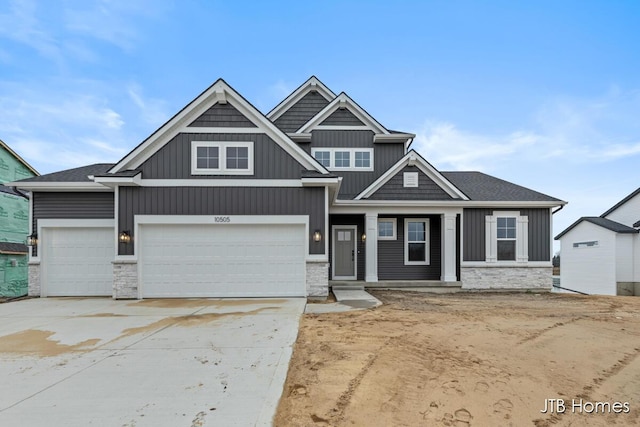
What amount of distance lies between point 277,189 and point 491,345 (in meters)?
6.50

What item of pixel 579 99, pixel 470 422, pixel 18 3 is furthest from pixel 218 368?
pixel 579 99

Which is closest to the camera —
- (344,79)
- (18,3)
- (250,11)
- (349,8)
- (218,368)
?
(218,368)

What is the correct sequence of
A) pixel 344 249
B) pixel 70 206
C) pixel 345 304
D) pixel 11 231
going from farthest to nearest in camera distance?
pixel 11 231 < pixel 344 249 < pixel 70 206 < pixel 345 304

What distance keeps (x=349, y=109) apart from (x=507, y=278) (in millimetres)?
8838

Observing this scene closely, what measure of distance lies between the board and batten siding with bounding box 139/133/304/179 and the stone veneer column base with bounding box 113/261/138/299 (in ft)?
8.45

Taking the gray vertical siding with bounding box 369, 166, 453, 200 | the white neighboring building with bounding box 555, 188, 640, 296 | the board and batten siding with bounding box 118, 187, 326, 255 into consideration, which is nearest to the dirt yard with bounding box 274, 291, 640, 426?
the board and batten siding with bounding box 118, 187, 326, 255

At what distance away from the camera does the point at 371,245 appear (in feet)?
39.7

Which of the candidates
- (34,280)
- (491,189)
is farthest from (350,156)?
(34,280)

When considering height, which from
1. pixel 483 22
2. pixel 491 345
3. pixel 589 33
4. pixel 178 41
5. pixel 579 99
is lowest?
pixel 491 345

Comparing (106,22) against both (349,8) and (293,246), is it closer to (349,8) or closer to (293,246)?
(349,8)

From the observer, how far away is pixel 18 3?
12070mm

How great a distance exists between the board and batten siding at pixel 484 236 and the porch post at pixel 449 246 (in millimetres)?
380

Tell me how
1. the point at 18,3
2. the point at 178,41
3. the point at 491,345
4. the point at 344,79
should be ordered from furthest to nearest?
the point at 344,79 → the point at 178,41 → the point at 18,3 → the point at 491,345

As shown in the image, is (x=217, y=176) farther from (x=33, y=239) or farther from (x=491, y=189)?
(x=491, y=189)
